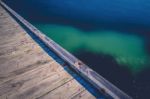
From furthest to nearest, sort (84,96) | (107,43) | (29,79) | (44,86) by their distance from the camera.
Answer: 1. (107,43)
2. (29,79)
3. (44,86)
4. (84,96)

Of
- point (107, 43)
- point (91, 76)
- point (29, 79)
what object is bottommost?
point (107, 43)

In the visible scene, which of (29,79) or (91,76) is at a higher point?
(91,76)

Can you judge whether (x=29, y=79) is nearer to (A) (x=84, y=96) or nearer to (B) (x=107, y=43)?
(A) (x=84, y=96)

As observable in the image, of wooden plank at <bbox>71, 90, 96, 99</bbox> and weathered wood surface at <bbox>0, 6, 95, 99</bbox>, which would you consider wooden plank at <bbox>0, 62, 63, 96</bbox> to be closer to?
weathered wood surface at <bbox>0, 6, 95, 99</bbox>

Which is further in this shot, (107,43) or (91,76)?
(107,43)

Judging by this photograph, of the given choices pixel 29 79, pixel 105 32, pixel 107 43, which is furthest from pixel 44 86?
pixel 105 32

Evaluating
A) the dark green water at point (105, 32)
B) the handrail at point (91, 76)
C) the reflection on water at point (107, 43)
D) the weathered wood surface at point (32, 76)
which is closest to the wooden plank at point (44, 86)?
the weathered wood surface at point (32, 76)

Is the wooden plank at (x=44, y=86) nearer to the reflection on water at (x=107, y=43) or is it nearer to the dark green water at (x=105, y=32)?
the dark green water at (x=105, y=32)

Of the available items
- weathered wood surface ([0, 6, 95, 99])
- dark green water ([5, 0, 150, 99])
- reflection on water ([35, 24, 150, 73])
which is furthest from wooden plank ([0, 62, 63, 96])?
reflection on water ([35, 24, 150, 73])
